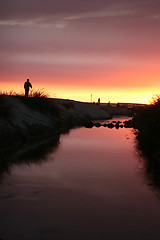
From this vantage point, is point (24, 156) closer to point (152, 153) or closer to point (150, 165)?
point (150, 165)

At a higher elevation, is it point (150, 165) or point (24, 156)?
point (24, 156)

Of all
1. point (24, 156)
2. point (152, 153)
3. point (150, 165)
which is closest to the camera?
point (150, 165)

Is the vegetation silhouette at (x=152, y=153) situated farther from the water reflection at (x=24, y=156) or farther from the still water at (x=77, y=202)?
the water reflection at (x=24, y=156)

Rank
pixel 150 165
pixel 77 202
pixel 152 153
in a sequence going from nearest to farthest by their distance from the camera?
pixel 77 202, pixel 150 165, pixel 152 153

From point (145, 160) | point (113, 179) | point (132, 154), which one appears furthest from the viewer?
point (132, 154)

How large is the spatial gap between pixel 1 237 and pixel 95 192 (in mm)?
2639

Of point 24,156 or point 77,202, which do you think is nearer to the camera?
point 77,202

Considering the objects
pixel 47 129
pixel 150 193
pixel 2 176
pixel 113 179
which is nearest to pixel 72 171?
pixel 113 179

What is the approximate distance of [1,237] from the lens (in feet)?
13.8

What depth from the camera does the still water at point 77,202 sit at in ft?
14.6

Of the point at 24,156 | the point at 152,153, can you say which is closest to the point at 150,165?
the point at 152,153

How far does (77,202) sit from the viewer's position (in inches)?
226

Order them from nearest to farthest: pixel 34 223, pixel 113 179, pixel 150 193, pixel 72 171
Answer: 1. pixel 34 223
2. pixel 150 193
3. pixel 113 179
4. pixel 72 171

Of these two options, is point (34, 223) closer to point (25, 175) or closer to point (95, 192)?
point (95, 192)
